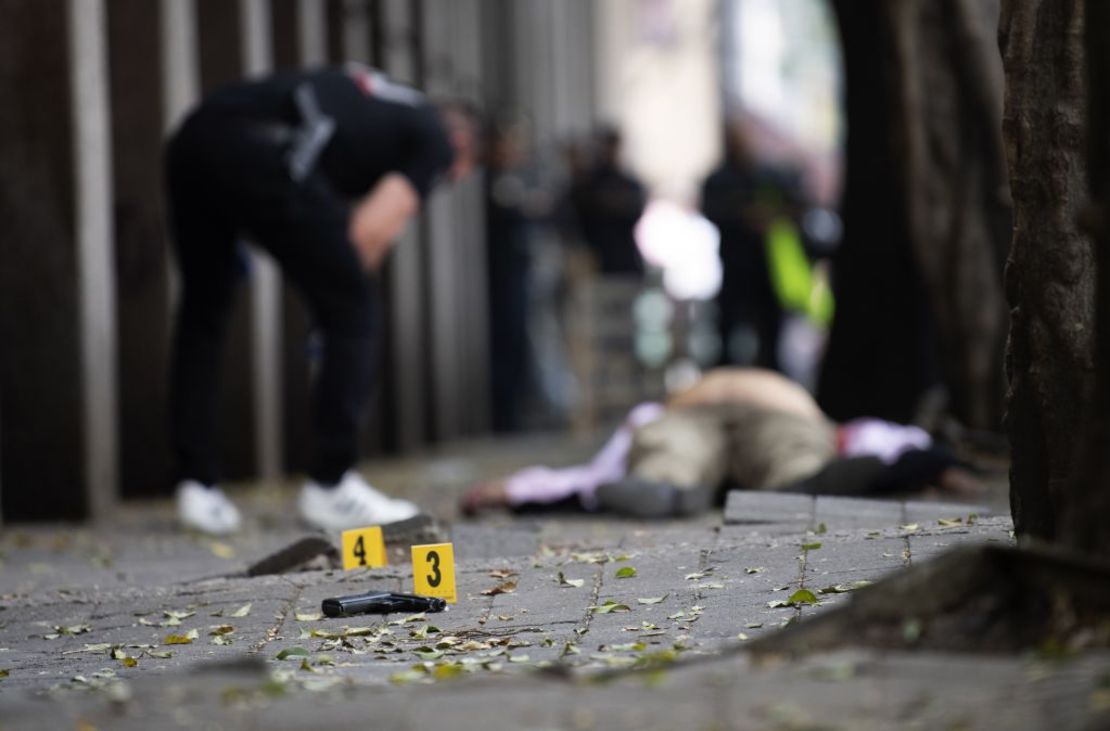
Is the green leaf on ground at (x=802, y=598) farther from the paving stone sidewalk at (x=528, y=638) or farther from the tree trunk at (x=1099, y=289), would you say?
the tree trunk at (x=1099, y=289)

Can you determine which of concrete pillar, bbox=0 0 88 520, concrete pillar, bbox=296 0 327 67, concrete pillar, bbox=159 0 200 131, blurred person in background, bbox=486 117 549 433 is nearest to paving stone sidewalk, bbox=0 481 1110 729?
concrete pillar, bbox=0 0 88 520

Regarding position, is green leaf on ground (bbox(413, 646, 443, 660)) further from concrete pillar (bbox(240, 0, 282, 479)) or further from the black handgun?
concrete pillar (bbox(240, 0, 282, 479))

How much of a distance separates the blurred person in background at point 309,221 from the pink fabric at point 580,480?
2.85ft

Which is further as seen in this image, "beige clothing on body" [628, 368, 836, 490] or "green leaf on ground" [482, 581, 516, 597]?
"beige clothing on body" [628, 368, 836, 490]

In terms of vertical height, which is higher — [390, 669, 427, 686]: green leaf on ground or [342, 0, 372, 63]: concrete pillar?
[342, 0, 372, 63]: concrete pillar

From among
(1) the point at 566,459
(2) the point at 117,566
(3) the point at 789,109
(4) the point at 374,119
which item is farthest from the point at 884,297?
(3) the point at 789,109

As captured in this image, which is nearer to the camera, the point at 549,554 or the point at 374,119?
the point at 549,554

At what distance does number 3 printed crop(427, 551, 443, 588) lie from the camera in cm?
537

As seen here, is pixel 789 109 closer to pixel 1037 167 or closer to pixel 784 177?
pixel 784 177

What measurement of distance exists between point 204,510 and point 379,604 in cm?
340

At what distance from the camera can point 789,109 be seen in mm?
47969

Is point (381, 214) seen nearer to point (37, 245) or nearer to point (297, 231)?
point (297, 231)

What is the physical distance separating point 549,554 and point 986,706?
3194mm

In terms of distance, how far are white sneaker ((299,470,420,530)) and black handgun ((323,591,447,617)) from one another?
254 cm
